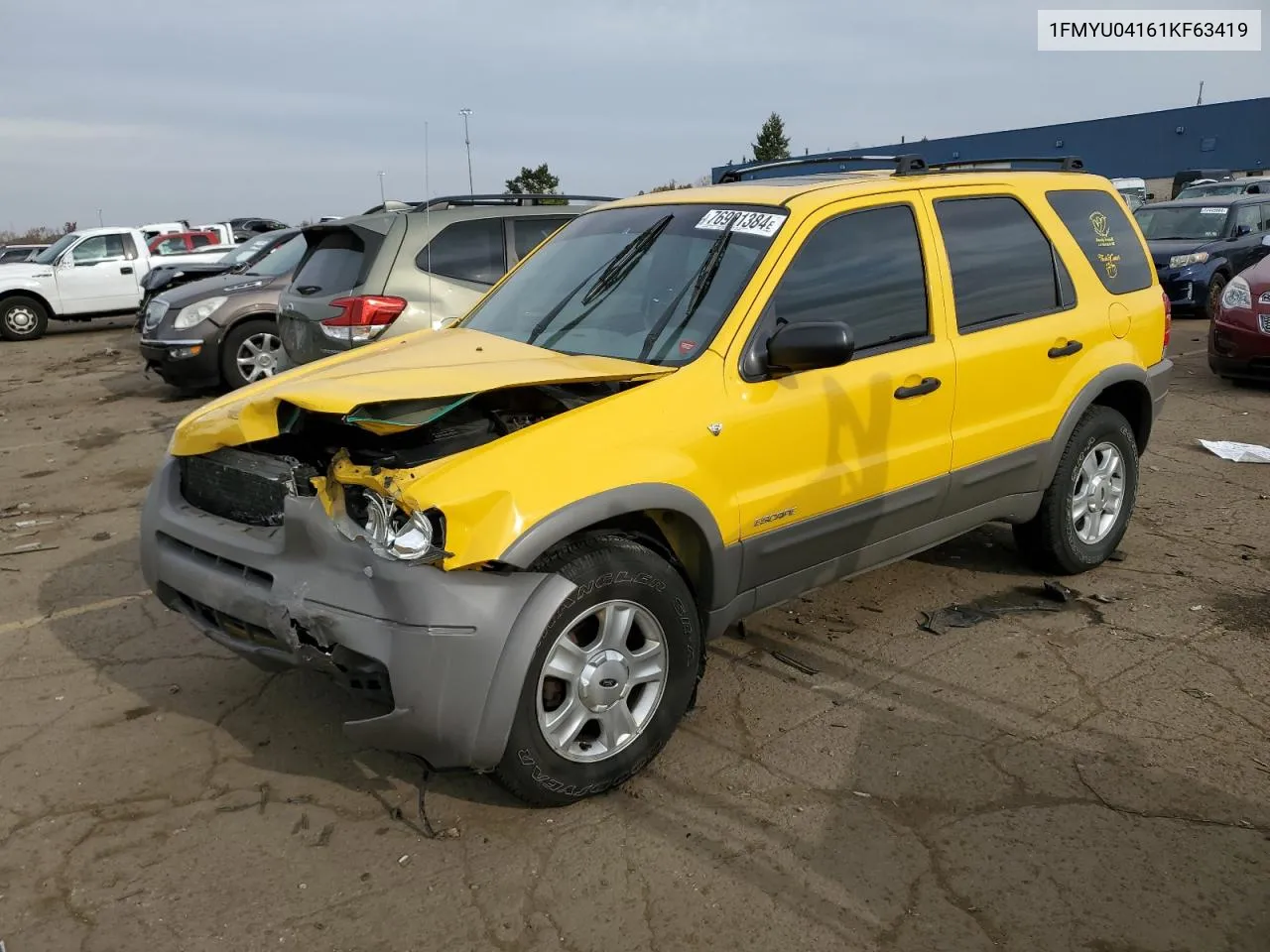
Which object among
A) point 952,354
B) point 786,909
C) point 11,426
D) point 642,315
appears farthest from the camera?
point 11,426

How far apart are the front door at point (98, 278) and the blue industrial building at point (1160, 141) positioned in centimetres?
3288

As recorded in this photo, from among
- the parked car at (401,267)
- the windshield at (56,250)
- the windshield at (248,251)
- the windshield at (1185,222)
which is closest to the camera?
the parked car at (401,267)

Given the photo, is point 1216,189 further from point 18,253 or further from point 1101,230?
point 18,253

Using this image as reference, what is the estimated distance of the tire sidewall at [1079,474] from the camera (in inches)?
185

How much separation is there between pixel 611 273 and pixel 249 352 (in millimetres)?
7380

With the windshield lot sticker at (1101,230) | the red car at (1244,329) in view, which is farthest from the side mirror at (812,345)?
the red car at (1244,329)

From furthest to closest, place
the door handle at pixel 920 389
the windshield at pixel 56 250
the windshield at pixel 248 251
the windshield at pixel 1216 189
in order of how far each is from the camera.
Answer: the windshield at pixel 1216 189 → the windshield at pixel 56 250 → the windshield at pixel 248 251 → the door handle at pixel 920 389

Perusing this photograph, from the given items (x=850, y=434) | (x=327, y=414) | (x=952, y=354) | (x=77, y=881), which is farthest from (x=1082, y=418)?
(x=77, y=881)

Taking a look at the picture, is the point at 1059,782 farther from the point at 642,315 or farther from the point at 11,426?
the point at 11,426

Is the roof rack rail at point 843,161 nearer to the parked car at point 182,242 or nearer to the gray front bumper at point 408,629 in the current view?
the gray front bumper at point 408,629

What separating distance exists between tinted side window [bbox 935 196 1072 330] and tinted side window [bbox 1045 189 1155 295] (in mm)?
282

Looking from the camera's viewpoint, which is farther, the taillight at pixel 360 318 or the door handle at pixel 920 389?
the taillight at pixel 360 318

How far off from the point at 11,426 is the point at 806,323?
9257mm

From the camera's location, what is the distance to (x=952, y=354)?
4043 mm
